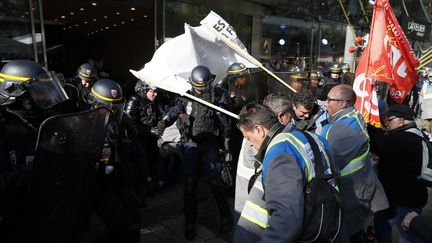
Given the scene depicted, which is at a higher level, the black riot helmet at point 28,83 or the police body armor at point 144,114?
the black riot helmet at point 28,83

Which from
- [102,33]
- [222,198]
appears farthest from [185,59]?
[102,33]

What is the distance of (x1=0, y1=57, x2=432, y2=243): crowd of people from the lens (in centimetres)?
165

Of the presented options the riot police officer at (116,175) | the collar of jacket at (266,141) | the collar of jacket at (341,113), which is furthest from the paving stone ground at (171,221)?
the collar of jacket at (266,141)

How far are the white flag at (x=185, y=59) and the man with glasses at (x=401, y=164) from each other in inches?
84.1

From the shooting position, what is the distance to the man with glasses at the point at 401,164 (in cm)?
283

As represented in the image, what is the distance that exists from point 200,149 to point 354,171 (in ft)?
6.15

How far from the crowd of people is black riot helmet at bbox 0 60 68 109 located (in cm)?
1

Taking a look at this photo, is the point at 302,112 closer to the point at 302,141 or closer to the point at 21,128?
the point at 302,141

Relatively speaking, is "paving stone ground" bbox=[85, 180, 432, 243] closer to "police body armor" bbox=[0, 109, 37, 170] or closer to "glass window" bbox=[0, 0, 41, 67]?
"police body armor" bbox=[0, 109, 37, 170]

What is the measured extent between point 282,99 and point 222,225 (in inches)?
77.7

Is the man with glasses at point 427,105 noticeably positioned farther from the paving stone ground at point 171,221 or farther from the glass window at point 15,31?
the glass window at point 15,31

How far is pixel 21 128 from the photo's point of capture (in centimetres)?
213

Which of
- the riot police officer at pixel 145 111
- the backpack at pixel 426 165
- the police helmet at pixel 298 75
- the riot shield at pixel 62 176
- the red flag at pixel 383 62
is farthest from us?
the police helmet at pixel 298 75

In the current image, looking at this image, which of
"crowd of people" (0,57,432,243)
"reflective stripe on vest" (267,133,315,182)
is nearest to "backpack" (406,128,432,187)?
"crowd of people" (0,57,432,243)
